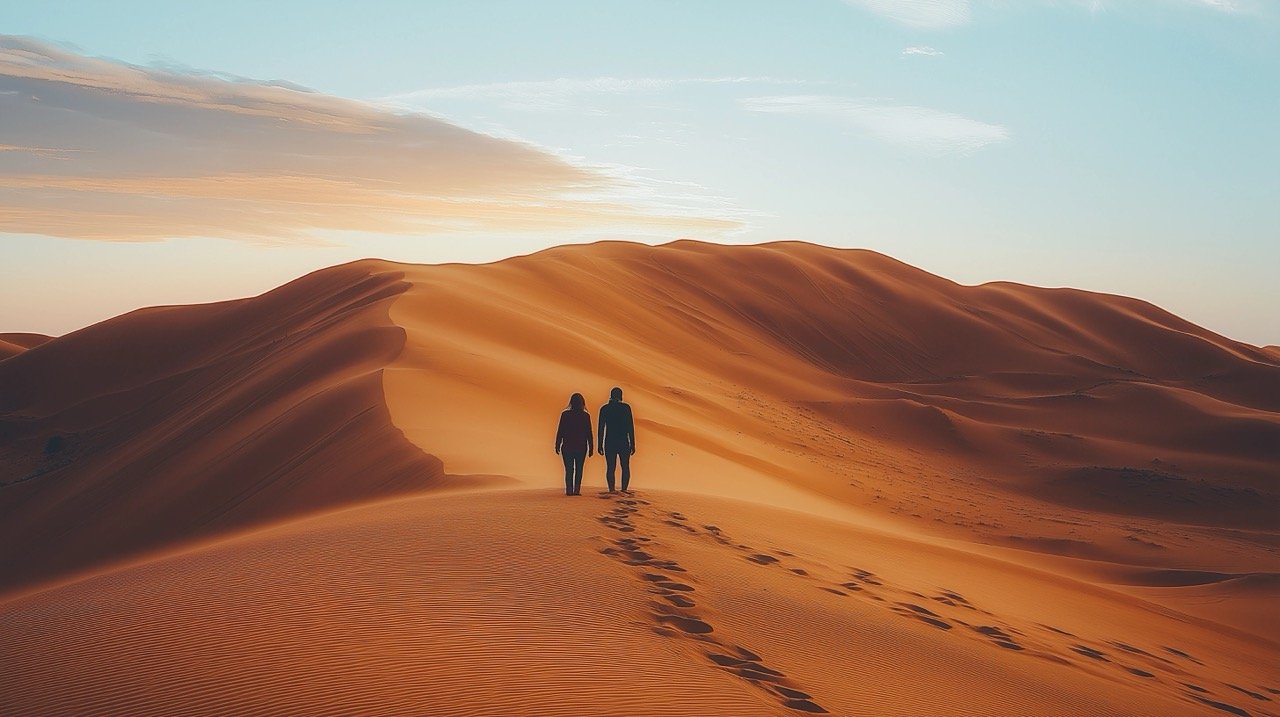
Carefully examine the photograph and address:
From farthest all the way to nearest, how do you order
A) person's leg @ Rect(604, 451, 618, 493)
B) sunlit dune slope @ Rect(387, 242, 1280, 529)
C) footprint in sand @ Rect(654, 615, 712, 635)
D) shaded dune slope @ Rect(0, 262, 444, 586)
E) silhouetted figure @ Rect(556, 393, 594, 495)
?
sunlit dune slope @ Rect(387, 242, 1280, 529), shaded dune slope @ Rect(0, 262, 444, 586), person's leg @ Rect(604, 451, 618, 493), silhouetted figure @ Rect(556, 393, 594, 495), footprint in sand @ Rect(654, 615, 712, 635)

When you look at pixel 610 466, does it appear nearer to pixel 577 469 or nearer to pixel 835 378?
pixel 577 469

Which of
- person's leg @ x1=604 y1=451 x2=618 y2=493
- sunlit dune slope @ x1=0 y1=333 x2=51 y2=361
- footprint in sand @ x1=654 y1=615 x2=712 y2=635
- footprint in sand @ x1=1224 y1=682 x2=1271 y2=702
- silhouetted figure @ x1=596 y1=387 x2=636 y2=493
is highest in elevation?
sunlit dune slope @ x1=0 y1=333 x2=51 y2=361

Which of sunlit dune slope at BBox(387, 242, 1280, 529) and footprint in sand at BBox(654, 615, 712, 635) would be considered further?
sunlit dune slope at BBox(387, 242, 1280, 529)

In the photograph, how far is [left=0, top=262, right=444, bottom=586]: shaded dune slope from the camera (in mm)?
13484

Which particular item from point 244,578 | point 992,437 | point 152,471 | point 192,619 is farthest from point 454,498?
point 992,437

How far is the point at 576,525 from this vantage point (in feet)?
26.5

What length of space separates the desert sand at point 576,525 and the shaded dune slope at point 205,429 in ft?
0.40

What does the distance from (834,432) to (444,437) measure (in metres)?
16.1

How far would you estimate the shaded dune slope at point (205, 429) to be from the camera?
13484mm

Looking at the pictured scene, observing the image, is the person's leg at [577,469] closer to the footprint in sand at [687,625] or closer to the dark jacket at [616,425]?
the dark jacket at [616,425]

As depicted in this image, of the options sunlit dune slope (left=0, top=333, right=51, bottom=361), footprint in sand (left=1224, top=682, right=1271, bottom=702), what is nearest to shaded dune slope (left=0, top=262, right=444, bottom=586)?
footprint in sand (left=1224, top=682, right=1271, bottom=702)

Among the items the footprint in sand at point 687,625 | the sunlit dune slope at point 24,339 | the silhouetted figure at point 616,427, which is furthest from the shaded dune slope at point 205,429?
the sunlit dune slope at point 24,339

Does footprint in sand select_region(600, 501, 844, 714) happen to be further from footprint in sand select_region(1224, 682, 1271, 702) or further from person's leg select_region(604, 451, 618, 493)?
footprint in sand select_region(1224, 682, 1271, 702)

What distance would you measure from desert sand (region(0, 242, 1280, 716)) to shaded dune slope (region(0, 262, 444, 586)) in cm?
12
